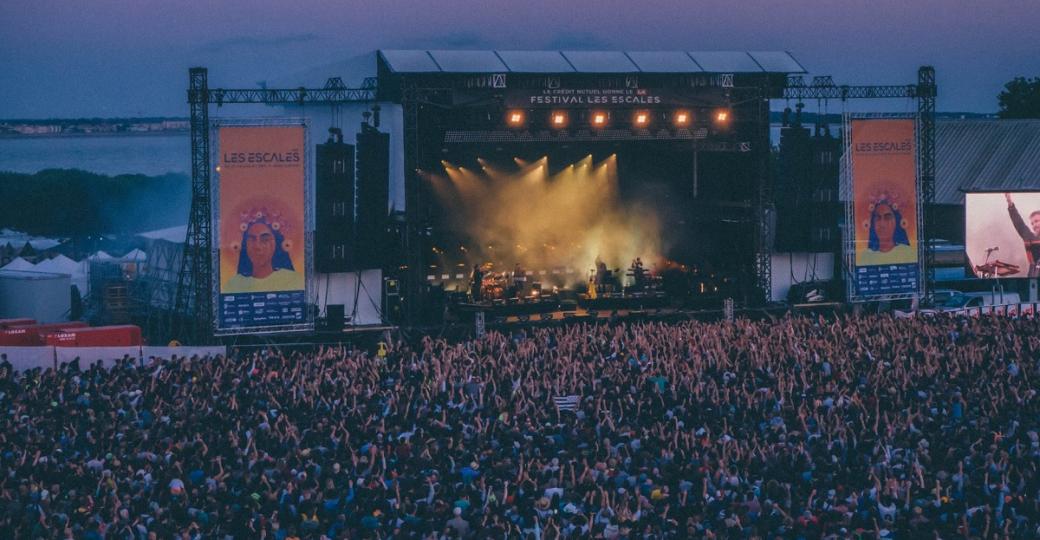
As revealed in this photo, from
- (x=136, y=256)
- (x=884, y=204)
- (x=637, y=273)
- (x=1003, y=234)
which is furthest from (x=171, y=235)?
(x=1003, y=234)

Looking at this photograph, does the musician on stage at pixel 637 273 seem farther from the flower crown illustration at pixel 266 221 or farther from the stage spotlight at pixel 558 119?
the flower crown illustration at pixel 266 221

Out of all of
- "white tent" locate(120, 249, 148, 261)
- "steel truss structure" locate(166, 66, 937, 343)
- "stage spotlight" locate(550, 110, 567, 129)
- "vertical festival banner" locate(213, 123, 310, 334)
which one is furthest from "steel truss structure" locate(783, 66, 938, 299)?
"white tent" locate(120, 249, 148, 261)

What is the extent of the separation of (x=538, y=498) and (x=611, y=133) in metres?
15.4

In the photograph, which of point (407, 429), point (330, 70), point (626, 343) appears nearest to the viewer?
point (407, 429)

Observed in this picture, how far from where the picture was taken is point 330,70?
2858cm

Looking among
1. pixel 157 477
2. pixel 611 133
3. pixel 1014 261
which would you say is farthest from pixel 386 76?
pixel 1014 261

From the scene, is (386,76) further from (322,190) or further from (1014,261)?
(1014,261)

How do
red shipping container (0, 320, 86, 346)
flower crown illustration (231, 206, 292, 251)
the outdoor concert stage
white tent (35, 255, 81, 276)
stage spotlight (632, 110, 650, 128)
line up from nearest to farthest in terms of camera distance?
flower crown illustration (231, 206, 292, 251), red shipping container (0, 320, 86, 346), the outdoor concert stage, stage spotlight (632, 110, 650, 128), white tent (35, 255, 81, 276)

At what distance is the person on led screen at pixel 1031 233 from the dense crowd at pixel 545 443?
1100 cm

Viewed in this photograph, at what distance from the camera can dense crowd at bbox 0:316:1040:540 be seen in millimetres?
10258

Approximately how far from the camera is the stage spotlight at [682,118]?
81.3 ft

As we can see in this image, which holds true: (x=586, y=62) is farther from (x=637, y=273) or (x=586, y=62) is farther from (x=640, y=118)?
(x=637, y=273)

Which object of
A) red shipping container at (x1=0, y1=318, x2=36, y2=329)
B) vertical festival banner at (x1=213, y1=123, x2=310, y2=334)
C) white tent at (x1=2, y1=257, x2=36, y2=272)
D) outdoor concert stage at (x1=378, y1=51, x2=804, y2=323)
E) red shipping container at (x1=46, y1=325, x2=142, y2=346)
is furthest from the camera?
white tent at (x1=2, y1=257, x2=36, y2=272)

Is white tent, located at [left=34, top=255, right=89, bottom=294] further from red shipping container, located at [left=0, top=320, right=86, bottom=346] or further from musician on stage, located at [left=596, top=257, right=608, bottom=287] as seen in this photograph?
musician on stage, located at [left=596, top=257, right=608, bottom=287]
